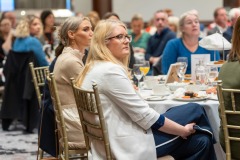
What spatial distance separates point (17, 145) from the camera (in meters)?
6.62

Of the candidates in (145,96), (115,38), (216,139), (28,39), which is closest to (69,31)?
(145,96)

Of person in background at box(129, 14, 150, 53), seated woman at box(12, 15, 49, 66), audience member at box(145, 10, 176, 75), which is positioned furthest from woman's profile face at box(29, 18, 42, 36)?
person in background at box(129, 14, 150, 53)

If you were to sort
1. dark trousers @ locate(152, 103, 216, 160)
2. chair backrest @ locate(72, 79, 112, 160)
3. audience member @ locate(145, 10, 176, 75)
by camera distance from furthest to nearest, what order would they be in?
audience member @ locate(145, 10, 176, 75) < dark trousers @ locate(152, 103, 216, 160) < chair backrest @ locate(72, 79, 112, 160)

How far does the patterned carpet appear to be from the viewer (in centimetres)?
606

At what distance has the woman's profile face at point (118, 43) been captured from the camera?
147 inches

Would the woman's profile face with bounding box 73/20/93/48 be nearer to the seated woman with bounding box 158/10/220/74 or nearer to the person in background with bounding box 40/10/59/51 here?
the seated woman with bounding box 158/10/220/74

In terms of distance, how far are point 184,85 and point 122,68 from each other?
127 centimetres

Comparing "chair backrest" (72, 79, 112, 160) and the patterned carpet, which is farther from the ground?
"chair backrest" (72, 79, 112, 160)

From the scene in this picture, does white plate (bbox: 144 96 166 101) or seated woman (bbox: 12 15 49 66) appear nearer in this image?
white plate (bbox: 144 96 166 101)

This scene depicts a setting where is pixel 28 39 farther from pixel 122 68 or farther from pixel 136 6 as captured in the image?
pixel 136 6

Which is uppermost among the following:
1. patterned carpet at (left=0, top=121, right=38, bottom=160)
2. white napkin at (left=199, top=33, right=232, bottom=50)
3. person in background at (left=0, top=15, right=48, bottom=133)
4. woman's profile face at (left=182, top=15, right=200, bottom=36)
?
woman's profile face at (left=182, top=15, right=200, bottom=36)

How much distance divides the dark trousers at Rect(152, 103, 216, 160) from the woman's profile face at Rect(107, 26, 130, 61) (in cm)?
50

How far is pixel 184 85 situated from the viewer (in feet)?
15.8

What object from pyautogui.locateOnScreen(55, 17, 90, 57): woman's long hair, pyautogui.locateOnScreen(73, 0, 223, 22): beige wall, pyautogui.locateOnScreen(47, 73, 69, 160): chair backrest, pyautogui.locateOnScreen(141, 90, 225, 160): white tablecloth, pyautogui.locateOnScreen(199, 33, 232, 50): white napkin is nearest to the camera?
pyautogui.locateOnScreen(47, 73, 69, 160): chair backrest
